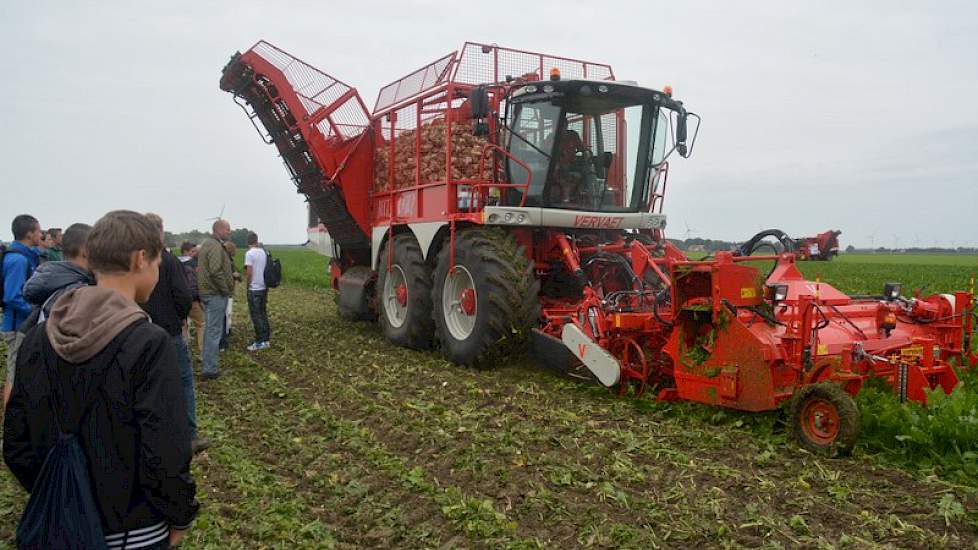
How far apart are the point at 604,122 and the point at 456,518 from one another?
5.20 meters

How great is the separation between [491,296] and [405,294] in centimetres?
241

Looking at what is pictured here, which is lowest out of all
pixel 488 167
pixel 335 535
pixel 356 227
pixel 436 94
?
pixel 335 535

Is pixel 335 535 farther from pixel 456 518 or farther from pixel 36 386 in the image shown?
pixel 36 386

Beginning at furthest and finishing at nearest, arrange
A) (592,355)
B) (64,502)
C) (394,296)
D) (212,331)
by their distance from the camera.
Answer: (394,296), (212,331), (592,355), (64,502)

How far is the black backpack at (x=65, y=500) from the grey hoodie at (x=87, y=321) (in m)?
0.04

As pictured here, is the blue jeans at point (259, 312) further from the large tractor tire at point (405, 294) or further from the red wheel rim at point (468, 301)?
the red wheel rim at point (468, 301)

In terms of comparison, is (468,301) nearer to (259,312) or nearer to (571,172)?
(571,172)

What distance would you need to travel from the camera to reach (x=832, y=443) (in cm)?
454

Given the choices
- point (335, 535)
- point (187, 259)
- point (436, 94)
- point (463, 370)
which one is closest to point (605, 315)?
point (463, 370)

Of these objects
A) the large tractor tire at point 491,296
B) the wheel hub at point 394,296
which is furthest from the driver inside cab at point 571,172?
the wheel hub at point 394,296

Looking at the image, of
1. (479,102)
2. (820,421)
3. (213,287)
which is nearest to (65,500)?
(820,421)

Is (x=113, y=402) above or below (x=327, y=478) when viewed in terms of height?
above

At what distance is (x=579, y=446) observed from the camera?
496 cm

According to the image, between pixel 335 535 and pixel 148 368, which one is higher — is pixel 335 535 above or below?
below
